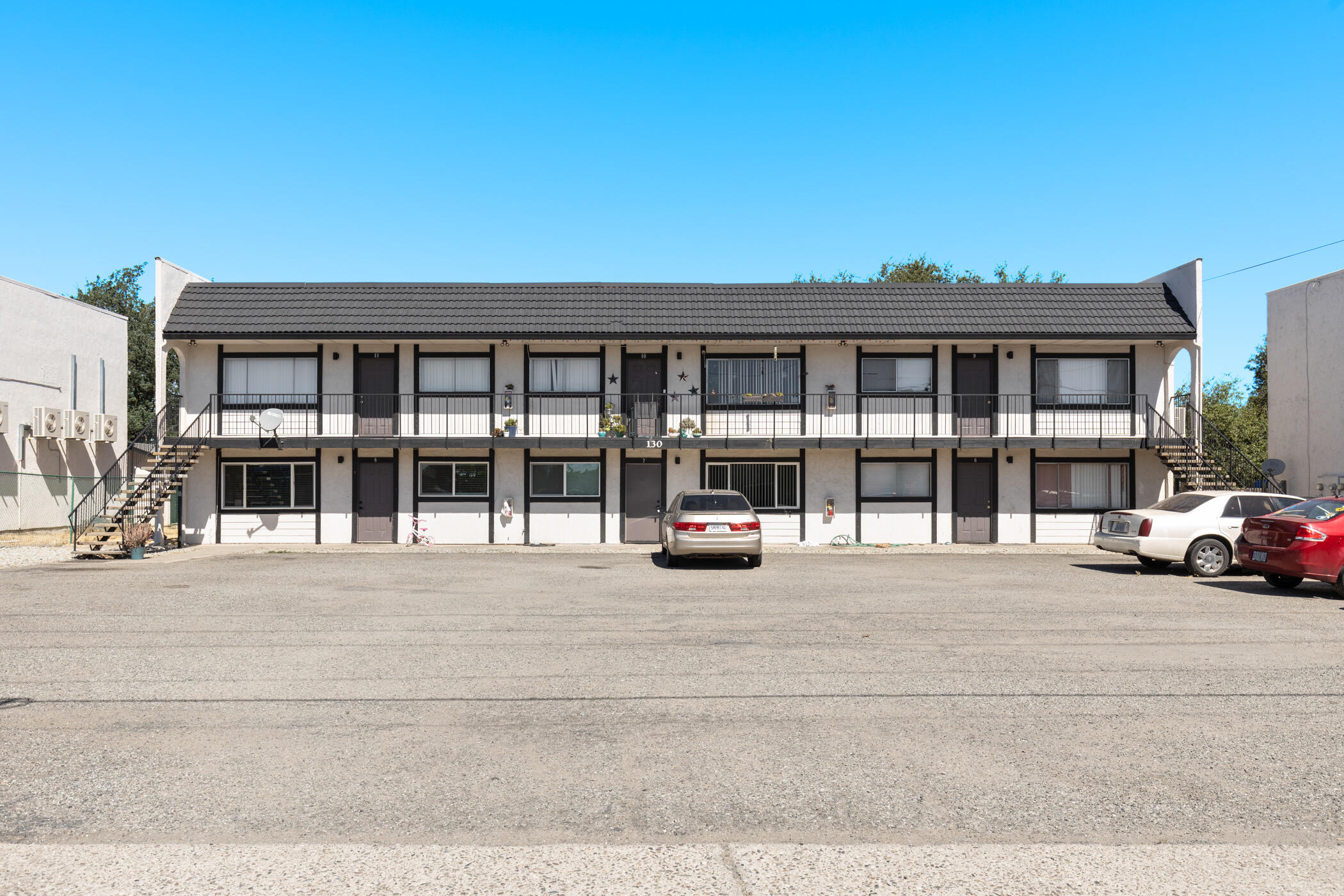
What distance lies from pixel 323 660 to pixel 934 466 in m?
20.1

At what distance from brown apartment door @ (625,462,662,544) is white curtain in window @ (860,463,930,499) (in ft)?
19.1

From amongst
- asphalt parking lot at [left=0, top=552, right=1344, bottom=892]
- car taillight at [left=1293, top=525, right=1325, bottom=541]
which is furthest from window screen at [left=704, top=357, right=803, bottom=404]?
car taillight at [left=1293, top=525, right=1325, bottom=541]

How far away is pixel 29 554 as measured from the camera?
20.8m

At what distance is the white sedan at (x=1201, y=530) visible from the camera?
16953mm

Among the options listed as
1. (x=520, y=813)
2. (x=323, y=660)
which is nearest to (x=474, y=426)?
(x=323, y=660)

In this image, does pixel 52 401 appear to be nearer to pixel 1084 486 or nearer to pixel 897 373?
pixel 897 373

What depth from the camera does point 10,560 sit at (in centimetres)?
1962

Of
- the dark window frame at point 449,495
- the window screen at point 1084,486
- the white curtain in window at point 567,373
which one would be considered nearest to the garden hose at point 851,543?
the window screen at point 1084,486

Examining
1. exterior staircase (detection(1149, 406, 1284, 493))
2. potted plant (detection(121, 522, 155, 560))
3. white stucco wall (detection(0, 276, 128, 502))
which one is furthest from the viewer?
white stucco wall (detection(0, 276, 128, 502))

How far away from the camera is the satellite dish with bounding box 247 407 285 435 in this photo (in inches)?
953

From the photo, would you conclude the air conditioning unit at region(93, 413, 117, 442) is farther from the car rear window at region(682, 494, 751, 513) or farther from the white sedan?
the white sedan

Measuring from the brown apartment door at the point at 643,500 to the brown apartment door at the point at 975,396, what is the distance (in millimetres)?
8499

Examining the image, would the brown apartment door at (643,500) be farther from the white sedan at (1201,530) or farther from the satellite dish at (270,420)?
the white sedan at (1201,530)

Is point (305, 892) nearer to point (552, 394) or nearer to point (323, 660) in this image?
point (323, 660)
